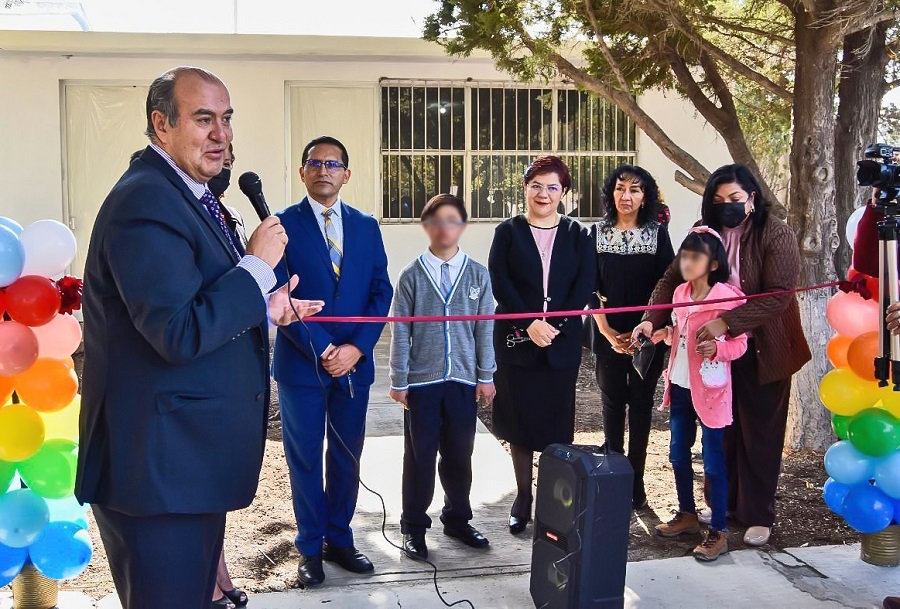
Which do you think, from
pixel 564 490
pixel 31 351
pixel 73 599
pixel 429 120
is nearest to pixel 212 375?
pixel 31 351

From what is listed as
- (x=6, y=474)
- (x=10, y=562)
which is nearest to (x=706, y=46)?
(x=6, y=474)

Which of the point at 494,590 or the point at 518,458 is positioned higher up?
the point at 518,458

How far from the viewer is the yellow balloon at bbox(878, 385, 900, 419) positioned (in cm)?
422

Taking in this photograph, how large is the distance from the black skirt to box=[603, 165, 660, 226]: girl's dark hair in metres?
1.01

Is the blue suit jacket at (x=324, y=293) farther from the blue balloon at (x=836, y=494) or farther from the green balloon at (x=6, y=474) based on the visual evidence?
the blue balloon at (x=836, y=494)

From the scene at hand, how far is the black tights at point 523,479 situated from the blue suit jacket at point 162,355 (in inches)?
103

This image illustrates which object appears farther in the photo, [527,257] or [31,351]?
[527,257]

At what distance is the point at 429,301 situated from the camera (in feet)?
14.9

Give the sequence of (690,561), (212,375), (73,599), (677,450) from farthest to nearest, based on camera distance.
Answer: (677,450)
(690,561)
(73,599)
(212,375)

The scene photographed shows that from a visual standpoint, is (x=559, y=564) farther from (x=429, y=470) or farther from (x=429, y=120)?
(x=429, y=120)

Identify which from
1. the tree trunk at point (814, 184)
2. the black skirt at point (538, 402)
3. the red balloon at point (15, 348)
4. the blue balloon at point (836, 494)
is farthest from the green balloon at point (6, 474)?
the tree trunk at point (814, 184)

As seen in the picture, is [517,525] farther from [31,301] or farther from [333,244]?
[31,301]

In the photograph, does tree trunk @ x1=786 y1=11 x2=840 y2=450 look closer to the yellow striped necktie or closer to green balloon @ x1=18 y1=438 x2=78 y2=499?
the yellow striped necktie

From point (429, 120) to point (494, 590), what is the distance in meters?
8.55
